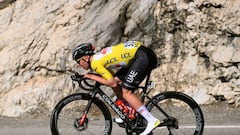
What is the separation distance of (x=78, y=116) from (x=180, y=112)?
1419mm

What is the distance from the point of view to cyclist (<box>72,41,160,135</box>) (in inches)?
252

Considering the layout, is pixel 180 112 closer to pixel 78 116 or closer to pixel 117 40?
pixel 78 116

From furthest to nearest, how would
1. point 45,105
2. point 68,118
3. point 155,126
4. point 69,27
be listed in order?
point 69,27 < point 45,105 < point 68,118 < point 155,126

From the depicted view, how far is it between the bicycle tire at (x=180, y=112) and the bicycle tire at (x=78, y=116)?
2.09ft

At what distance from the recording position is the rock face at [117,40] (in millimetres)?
10070

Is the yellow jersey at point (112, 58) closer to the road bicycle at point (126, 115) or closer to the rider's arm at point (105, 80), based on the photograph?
the rider's arm at point (105, 80)

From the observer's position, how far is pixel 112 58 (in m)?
6.43

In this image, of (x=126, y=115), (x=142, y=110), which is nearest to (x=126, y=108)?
(x=126, y=115)

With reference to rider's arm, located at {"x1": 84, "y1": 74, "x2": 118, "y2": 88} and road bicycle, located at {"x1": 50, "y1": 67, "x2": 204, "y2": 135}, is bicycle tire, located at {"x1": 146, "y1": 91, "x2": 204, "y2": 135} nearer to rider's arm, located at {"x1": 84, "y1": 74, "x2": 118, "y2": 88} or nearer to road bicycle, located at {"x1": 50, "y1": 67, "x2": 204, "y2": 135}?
road bicycle, located at {"x1": 50, "y1": 67, "x2": 204, "y2": 135}

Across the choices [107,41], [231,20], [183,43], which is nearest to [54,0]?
[107,41]

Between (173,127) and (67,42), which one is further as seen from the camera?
(67,42)

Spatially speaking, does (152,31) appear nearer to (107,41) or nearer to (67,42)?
(107,41)

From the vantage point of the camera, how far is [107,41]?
10.5 meters

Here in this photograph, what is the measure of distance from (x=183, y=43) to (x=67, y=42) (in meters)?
2.50
